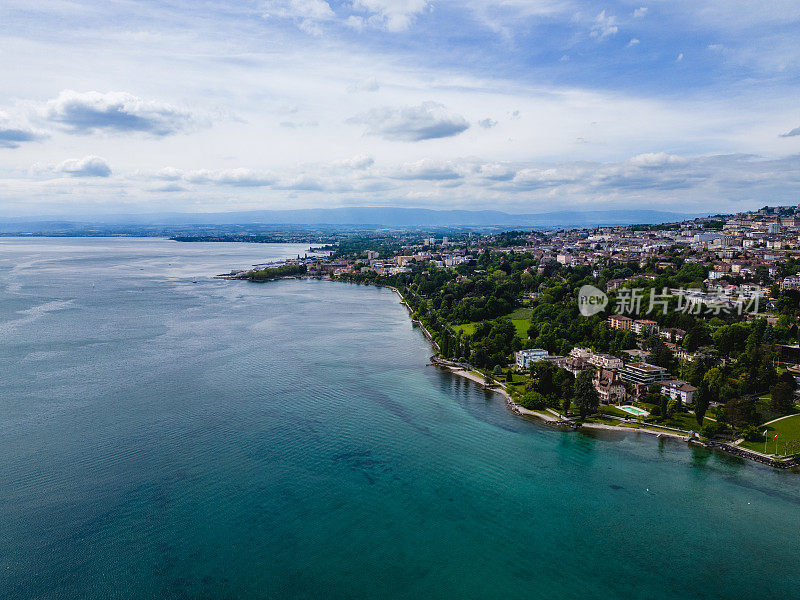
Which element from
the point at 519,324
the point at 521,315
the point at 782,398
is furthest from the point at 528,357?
the point at 521,315

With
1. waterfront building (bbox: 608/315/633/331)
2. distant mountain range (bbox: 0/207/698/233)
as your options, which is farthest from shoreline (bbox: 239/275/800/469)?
distant mountain range (bbox: 0/207/698/233)

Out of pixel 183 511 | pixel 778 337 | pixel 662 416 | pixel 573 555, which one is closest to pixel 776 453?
pixel 662 416

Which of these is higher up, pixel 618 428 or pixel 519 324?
pixel 519 324

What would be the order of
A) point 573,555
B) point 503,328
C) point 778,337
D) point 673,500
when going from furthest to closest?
point 503,328, point 778,337, point 673,500, point 573,555

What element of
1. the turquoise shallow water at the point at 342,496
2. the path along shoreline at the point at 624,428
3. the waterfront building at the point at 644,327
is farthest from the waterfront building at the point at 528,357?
the waterfront building at the point at 644,327

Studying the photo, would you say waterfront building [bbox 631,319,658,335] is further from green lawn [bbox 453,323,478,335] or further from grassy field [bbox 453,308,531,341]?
green lawn [bbox 453,323,478,335]

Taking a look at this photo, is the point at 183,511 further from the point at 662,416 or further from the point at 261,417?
the point at 662,416

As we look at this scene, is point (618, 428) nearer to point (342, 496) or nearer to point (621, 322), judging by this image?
point (342, 496)
